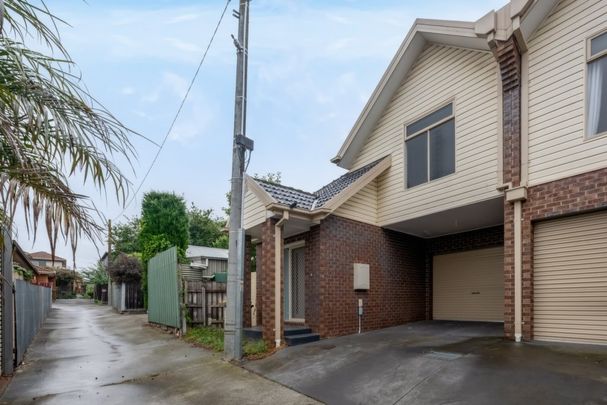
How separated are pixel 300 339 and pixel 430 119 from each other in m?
6.12

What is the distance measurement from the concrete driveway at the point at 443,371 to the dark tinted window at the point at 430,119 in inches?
196

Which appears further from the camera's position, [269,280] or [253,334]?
[253,334]

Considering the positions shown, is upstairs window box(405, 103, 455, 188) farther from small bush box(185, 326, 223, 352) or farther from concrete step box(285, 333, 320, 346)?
small bush box(185, 326, 223, 352)

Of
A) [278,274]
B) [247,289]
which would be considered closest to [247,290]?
[247,289]

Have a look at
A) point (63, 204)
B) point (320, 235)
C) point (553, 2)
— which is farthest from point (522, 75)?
point (63, 204)

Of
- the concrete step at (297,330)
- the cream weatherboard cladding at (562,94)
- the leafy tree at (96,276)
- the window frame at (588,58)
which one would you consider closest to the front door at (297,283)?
the concrete step at (297,330)

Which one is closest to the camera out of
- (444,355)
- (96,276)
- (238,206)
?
(444,355)

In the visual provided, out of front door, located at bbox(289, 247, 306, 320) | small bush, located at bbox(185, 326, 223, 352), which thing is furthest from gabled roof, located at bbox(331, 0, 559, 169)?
small bush, located at bbox(185, 326, 223, 352)

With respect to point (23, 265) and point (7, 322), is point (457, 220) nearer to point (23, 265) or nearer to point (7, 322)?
point (7, 322)

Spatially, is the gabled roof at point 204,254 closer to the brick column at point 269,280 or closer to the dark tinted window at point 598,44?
the brick column at point 269,280

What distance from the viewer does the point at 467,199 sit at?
8.78 meters

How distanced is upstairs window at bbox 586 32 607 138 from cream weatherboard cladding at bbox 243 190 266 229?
6622 millimetres

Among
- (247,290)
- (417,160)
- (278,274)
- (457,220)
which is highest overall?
(417,160)

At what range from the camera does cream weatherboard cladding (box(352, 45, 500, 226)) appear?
336 inches
